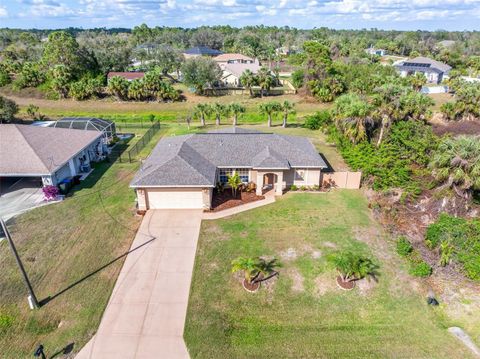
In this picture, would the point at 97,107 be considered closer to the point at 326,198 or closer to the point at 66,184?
the point at 66,184

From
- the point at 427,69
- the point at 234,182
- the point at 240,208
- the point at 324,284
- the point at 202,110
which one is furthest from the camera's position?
the point at 427,69

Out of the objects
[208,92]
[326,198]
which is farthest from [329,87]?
[326,198]

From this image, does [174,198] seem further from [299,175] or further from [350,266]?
[350,266]

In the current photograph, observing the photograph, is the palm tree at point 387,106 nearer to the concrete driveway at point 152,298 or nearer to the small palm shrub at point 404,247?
the small palm shrub at point 404,247

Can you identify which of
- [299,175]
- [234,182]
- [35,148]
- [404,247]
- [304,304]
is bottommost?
[304,304]

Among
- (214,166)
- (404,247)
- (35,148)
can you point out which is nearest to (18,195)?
(35,148)

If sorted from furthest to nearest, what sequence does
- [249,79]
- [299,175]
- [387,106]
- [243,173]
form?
1. [249,79]
2. [387,106]
3. [299,175]
4. [243,173]

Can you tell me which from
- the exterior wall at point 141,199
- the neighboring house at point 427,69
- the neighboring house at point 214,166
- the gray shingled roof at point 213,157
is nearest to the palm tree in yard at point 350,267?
the neighboring house at point 214,166
